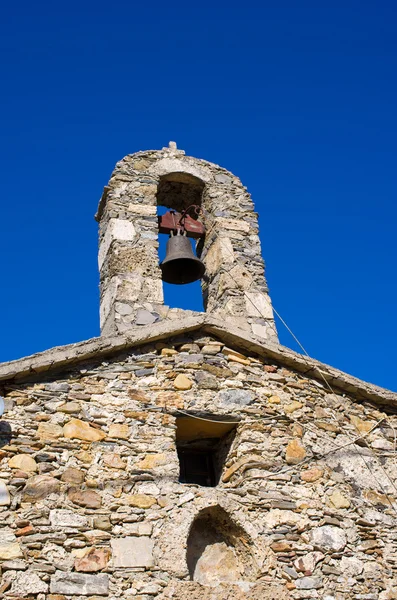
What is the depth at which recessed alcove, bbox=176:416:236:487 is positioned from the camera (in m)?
5.68

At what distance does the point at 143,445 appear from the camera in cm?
527

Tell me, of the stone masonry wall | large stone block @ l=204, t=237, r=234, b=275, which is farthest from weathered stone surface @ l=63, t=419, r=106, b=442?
large stone block @ l=204, t=237, r=234, b=275

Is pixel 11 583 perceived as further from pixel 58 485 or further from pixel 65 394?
pixel 65 394

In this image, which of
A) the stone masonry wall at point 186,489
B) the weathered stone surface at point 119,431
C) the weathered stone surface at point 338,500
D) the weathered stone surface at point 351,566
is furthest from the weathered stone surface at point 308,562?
the weathered stone surface at point 119,431

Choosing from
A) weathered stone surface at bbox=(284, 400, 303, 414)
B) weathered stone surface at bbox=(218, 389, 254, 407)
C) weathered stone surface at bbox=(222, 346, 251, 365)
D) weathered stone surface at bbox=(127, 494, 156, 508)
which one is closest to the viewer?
weathered stone surface at bbox=(127, 494, 156, 508)

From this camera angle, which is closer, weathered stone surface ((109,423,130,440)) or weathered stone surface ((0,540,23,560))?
weathered stone surface ((0,540,23,560))

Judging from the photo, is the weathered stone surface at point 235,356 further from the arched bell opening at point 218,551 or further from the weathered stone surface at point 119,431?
the arched bell opening at point 218,551

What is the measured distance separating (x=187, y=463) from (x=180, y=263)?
203 centimetres

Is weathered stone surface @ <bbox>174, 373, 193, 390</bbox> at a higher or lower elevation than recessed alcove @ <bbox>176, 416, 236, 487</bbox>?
higher

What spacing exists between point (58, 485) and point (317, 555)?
1901 mm

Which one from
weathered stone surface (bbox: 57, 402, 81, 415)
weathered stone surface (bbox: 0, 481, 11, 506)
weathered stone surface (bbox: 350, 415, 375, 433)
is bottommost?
weathered stone surface (bbox: 0, 481, 11, 506)

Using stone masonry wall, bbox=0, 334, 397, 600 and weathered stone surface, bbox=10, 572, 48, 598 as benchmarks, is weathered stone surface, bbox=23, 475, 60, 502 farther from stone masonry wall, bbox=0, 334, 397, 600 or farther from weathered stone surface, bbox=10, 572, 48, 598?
weathered stone surface, bbox=10, 572, 48, 598

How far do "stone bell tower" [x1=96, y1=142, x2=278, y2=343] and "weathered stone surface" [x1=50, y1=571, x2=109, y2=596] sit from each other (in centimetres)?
218

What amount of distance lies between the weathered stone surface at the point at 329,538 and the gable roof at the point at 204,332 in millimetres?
1319
